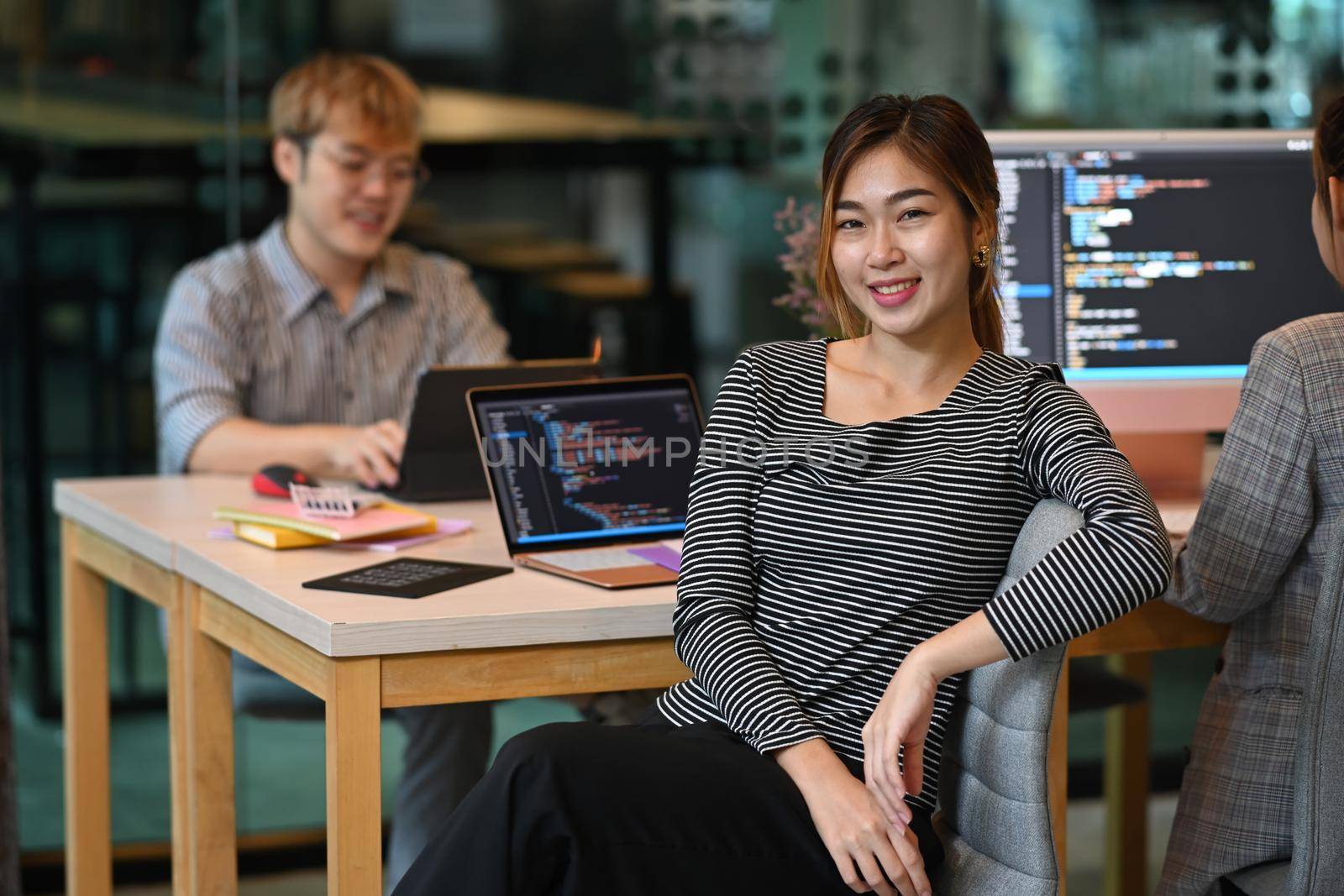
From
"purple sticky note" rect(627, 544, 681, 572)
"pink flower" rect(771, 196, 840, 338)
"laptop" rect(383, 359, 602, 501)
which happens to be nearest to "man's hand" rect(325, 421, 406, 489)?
"laptop" rect(383, 359, 602, 501)

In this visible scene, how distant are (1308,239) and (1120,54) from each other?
135 centimetres

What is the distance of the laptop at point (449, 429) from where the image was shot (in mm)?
2309

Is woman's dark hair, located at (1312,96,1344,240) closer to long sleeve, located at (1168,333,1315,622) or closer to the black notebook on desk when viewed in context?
long sleeve, located at (1168,333,1315,622)

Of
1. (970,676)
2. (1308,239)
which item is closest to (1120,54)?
(1308,239)

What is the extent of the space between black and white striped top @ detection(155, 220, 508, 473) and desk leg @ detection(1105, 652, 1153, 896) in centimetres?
131

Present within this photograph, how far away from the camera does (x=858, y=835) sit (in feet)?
5.12

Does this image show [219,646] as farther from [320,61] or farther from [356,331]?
[320,61]

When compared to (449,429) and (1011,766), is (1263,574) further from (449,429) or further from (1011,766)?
(449,429)

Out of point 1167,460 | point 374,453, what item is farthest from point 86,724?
point 1167,460

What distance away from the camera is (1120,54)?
3.68 meters

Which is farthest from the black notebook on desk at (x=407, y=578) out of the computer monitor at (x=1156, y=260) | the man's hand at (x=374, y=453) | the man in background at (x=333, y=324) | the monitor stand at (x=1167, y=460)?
the monitor stand at (x=1167, y=460)

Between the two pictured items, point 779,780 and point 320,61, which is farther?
point 320,61

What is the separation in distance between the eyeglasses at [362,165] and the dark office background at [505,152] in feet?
1.81

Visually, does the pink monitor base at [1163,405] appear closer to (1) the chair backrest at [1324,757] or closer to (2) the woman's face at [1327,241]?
(2) the woman's face at [1327,241]
